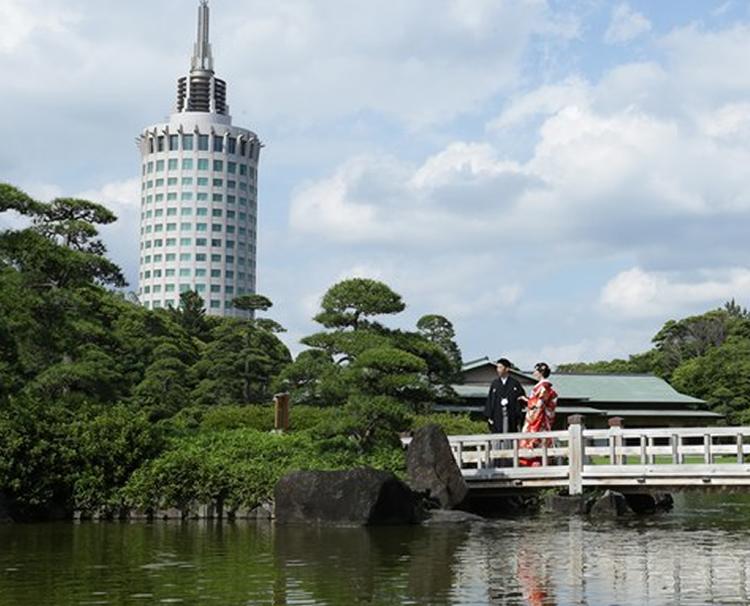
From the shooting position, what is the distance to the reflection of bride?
9.30 m

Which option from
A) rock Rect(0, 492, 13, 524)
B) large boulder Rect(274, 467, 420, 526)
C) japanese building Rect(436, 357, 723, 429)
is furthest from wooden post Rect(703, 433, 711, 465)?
japanese building Rect(436, 357, 723, 429)

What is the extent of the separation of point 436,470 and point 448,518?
1429 millimetres

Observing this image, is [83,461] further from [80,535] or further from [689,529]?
[689,529]

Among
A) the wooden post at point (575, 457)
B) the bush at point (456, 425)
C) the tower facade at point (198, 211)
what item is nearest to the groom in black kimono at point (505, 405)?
the wooden post at point (575, 457)

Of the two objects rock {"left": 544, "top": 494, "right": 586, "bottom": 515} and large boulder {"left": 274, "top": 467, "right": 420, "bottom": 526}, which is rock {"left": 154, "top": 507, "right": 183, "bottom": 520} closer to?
large boulder {"left": 274, "top": 467, "right": 420, "bottom": 526}

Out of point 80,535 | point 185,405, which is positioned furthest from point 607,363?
point 80,535

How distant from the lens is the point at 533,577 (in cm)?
1077

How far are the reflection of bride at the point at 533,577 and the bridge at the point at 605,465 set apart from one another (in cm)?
588

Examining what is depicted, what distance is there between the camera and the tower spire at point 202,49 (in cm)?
15638

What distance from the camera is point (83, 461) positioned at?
2012 centimetres

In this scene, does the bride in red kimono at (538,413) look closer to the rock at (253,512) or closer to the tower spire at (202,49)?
the rock at (253,512)

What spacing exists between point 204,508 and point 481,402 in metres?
28.7

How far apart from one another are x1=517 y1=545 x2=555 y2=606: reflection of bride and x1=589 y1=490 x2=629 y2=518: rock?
7482 millimetres

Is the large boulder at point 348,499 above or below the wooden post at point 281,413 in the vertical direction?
below
